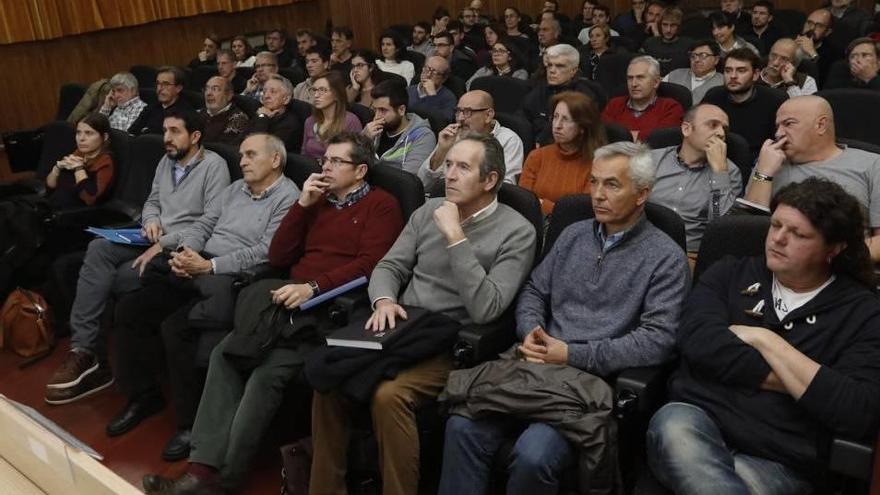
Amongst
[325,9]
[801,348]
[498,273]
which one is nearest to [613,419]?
[801,348]

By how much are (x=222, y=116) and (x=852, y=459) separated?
3897 mm

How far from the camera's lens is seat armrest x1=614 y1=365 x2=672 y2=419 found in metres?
1.82

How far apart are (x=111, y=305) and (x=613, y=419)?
7.67ft

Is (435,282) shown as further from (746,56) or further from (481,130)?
(746,56)

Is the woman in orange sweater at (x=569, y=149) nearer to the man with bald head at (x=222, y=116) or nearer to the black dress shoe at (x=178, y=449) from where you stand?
the black dress shoe at (x=178, y=449)

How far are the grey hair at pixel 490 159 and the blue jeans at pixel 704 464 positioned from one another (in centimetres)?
96

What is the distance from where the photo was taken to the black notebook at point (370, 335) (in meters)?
2.13

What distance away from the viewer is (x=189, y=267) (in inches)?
112

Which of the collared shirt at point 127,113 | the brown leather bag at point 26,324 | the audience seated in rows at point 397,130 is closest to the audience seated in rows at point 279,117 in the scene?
the audience seated in rows at point 397,130

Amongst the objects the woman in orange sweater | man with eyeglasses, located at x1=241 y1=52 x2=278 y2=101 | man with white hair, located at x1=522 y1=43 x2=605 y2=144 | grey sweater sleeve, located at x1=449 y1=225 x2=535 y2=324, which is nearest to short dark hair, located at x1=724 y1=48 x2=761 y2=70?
man with white hair, located at x1=522 y1=43 x2=605 y2=144

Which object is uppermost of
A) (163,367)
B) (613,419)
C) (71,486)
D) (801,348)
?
(71,486)

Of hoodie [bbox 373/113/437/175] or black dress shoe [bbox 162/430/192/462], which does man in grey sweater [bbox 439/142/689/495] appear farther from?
hoodie [bbox 373/113/437/175]

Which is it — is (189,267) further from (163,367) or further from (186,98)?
(186,98)

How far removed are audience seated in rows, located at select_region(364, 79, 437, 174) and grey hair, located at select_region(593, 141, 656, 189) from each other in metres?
1.52
